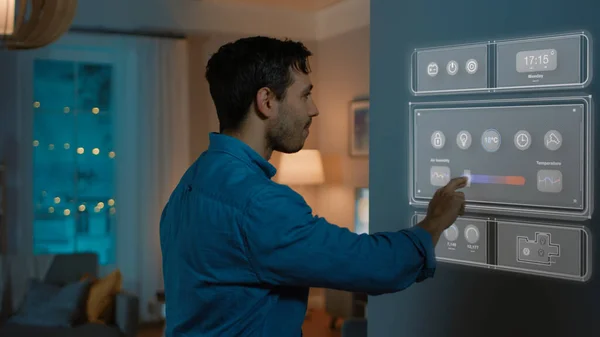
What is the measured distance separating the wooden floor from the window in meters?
0.61

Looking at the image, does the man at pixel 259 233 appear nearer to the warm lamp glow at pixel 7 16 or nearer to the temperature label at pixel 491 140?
the temperature label at pixel 491 140

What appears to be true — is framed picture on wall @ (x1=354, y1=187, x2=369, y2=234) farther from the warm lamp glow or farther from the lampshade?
the warm lamp glow

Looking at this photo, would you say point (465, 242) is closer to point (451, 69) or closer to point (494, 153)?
point (494, 153)

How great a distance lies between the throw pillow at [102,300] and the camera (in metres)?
4.07

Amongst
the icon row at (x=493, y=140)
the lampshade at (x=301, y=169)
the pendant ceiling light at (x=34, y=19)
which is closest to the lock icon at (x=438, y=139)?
the icon row at (x=493, y=140)

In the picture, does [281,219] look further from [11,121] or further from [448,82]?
[11,121]

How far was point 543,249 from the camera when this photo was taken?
3.77 feet

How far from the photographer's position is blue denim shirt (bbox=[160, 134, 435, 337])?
995 mm

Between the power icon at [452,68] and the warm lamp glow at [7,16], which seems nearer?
the power icon at [452,68]

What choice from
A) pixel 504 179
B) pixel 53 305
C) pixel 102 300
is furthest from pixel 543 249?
pixel 53 305

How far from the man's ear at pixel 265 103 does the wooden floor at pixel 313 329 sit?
397cm

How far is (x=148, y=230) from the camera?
5.19m

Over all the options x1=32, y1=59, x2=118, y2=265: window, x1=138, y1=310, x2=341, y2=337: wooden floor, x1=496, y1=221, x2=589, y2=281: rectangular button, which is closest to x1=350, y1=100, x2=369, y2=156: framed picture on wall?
x1=138, y1=310, x2=341, y2=337: wooden floor

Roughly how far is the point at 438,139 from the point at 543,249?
0.90 feet
